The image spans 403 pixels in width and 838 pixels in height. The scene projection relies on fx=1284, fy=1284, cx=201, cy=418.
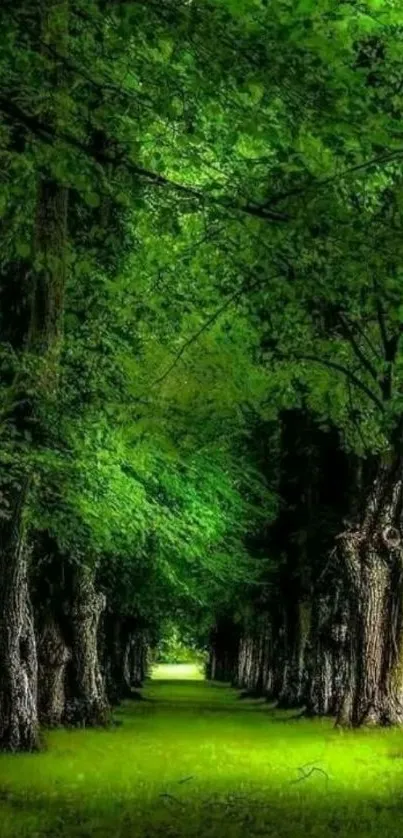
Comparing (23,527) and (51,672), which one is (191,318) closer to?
(23,527)

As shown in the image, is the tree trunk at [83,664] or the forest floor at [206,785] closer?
the forest floor at [206,785]

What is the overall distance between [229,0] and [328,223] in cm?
501

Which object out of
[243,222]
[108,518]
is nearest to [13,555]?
[108,518]

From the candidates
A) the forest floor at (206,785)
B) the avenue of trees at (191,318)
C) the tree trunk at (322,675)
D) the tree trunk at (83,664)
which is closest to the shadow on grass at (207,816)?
the forest floor at (206,785)

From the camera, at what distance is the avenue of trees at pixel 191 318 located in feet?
32.2

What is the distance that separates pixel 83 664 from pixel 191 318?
1201 cm

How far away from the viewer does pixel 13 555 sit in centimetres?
1983

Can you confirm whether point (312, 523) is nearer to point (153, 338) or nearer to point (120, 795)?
point (153, 338)

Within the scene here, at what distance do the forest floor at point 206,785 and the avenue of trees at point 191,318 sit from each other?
6.46ft

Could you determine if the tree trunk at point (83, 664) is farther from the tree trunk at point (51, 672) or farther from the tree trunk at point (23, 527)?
the tree trunk at point (23, 527)

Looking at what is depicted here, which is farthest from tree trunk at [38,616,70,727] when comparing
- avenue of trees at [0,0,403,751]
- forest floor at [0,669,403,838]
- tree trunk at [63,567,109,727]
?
forest floor at [0,669,403,838]

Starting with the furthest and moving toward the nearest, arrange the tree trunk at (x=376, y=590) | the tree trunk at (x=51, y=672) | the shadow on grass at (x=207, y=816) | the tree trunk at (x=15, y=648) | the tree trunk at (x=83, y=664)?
the tree trunk at (x=83, y=664)
the tree trunk at (x=51, y=672)
the tree trunk at (x=376, y=590)
the tree trunk at (x=15, y=648)
the shadow on grass at (x=207, y=816)

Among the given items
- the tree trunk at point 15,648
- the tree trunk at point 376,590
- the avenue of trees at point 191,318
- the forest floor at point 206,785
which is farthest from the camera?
the tree trunk at point 376,590

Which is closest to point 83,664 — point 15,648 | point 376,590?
point 376,590
